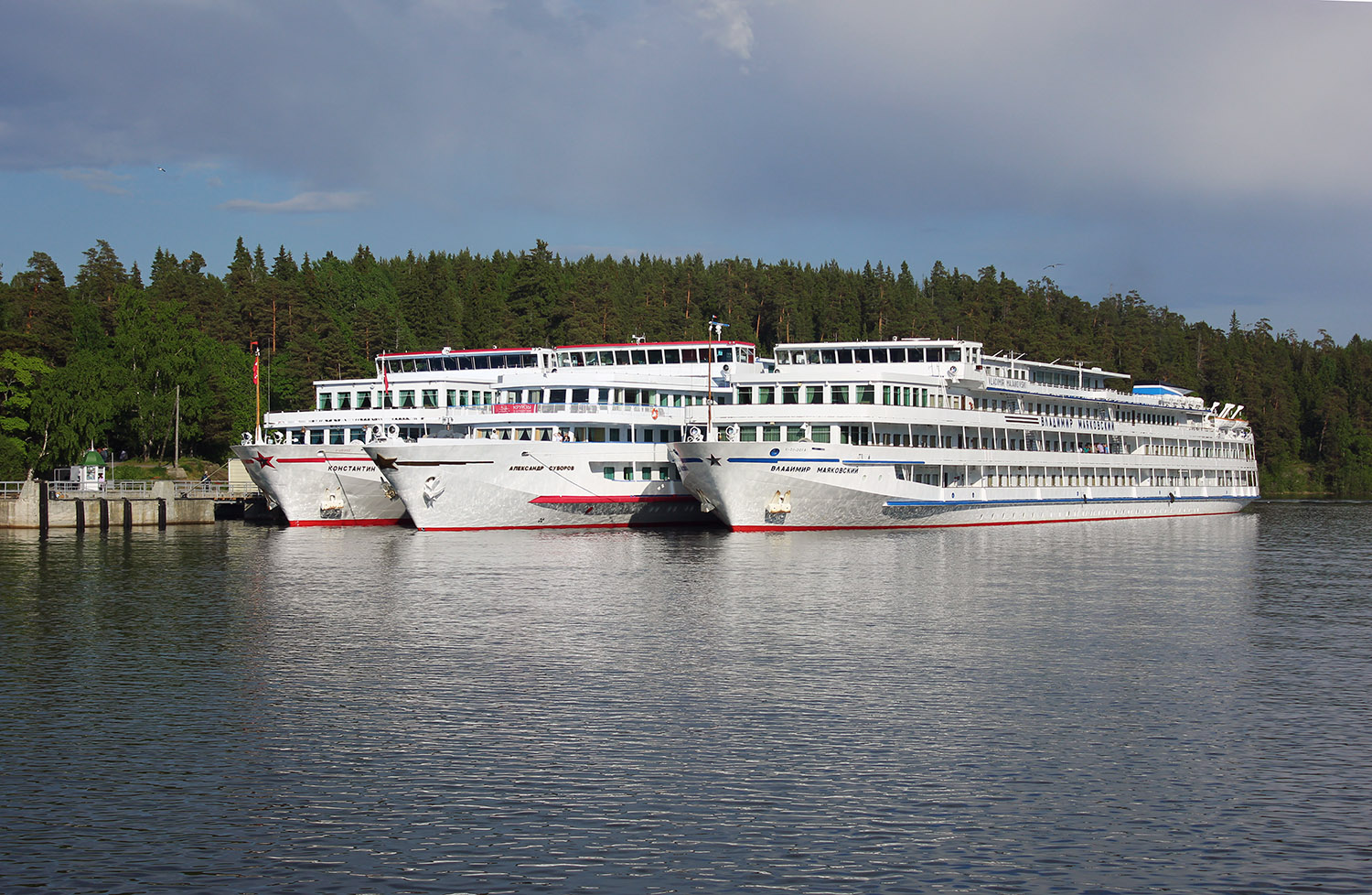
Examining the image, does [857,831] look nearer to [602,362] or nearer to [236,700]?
[236,700]

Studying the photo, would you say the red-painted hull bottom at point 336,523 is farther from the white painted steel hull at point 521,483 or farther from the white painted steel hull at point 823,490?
the white painted steel hull at point 823,490

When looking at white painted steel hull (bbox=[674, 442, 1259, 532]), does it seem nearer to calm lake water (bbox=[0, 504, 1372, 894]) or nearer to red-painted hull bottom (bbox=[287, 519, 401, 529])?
calm lake water (bbox=[0, 504, 1372, 894])

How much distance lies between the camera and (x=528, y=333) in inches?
5433

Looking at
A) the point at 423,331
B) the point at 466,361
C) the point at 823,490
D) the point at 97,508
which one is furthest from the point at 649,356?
the point at 423,331

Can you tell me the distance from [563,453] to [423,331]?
270 feet

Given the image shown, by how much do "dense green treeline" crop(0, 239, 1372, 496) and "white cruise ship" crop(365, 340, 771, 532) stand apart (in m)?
37.6

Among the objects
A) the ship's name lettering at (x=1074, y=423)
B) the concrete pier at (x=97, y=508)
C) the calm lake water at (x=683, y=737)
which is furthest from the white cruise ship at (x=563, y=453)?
the concrete pier at (x=97, y=508)

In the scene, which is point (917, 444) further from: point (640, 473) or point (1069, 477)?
point (1069, 477)

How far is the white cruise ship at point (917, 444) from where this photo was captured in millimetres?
61656

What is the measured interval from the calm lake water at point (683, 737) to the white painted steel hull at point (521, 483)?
20.5 meters

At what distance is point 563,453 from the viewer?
6569 cm

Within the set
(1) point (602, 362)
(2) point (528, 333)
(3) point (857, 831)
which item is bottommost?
(3) point (857, 831)

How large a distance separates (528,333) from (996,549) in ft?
A: 292

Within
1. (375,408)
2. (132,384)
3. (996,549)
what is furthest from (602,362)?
(132,384)
